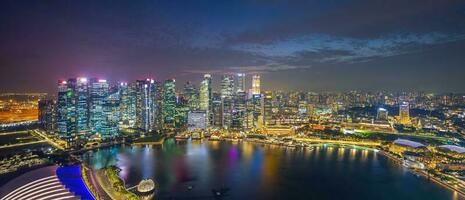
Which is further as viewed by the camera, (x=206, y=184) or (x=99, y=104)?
(x=99, y=104)

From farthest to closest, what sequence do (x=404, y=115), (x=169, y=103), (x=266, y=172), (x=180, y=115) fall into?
1. (x=404, y=115)
2. (x=180, y=115)
3. (x=169, y=103)
4. (x=266, y=172)

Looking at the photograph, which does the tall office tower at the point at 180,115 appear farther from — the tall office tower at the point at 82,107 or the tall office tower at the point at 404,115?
the tall office tower at the point at 404,115

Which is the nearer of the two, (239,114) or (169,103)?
(239,114)

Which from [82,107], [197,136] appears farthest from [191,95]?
[82,107]

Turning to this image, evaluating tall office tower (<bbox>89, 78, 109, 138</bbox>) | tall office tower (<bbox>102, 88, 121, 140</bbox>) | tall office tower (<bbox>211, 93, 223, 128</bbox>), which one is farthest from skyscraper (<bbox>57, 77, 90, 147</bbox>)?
tall office tower (<bbox>211, 93, 223, 128</bbox>)

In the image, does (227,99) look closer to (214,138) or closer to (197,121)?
(197,121)

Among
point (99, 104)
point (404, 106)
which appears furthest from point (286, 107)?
point (99, 104)

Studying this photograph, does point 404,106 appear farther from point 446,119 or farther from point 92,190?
point 92,190
